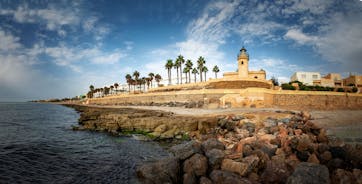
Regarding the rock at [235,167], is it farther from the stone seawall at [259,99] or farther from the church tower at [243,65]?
the church tower at [243,65]

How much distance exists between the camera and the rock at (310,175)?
4.50 metres

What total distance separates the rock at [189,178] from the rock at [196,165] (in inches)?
5.4

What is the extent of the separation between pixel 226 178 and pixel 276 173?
1538 mm

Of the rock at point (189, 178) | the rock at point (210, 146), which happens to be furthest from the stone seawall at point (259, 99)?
the rock at point (189, 178)

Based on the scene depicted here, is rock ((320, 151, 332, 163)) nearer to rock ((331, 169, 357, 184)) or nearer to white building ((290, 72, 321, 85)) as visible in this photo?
rock ((331, 169, 357, 184))

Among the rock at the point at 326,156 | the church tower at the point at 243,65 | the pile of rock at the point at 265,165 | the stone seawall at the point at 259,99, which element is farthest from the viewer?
the church tower at the point at 243,65

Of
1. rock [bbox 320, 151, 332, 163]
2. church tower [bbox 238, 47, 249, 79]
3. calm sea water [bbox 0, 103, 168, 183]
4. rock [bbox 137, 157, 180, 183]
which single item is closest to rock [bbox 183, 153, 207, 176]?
rock [bbox 137, 157, 180, 183]

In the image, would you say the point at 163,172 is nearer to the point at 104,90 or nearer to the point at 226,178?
the point at 226,178

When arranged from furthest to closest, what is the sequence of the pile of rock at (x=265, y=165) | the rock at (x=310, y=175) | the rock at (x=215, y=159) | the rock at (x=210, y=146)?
the rock at (x=210, y=146) → the rock at (x=215, y=159) → the pile of rock at (x=265, y=165) → the rock at (x=310, y=175)

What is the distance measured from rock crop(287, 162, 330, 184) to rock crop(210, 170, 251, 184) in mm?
1107

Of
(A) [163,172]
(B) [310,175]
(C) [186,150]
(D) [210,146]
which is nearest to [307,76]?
(D) [210,146]

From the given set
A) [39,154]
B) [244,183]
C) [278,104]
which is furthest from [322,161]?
[278,104]

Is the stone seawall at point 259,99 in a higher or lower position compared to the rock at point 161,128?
higher

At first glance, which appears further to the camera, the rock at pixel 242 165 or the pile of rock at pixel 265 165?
the rock at pixel 242 165
